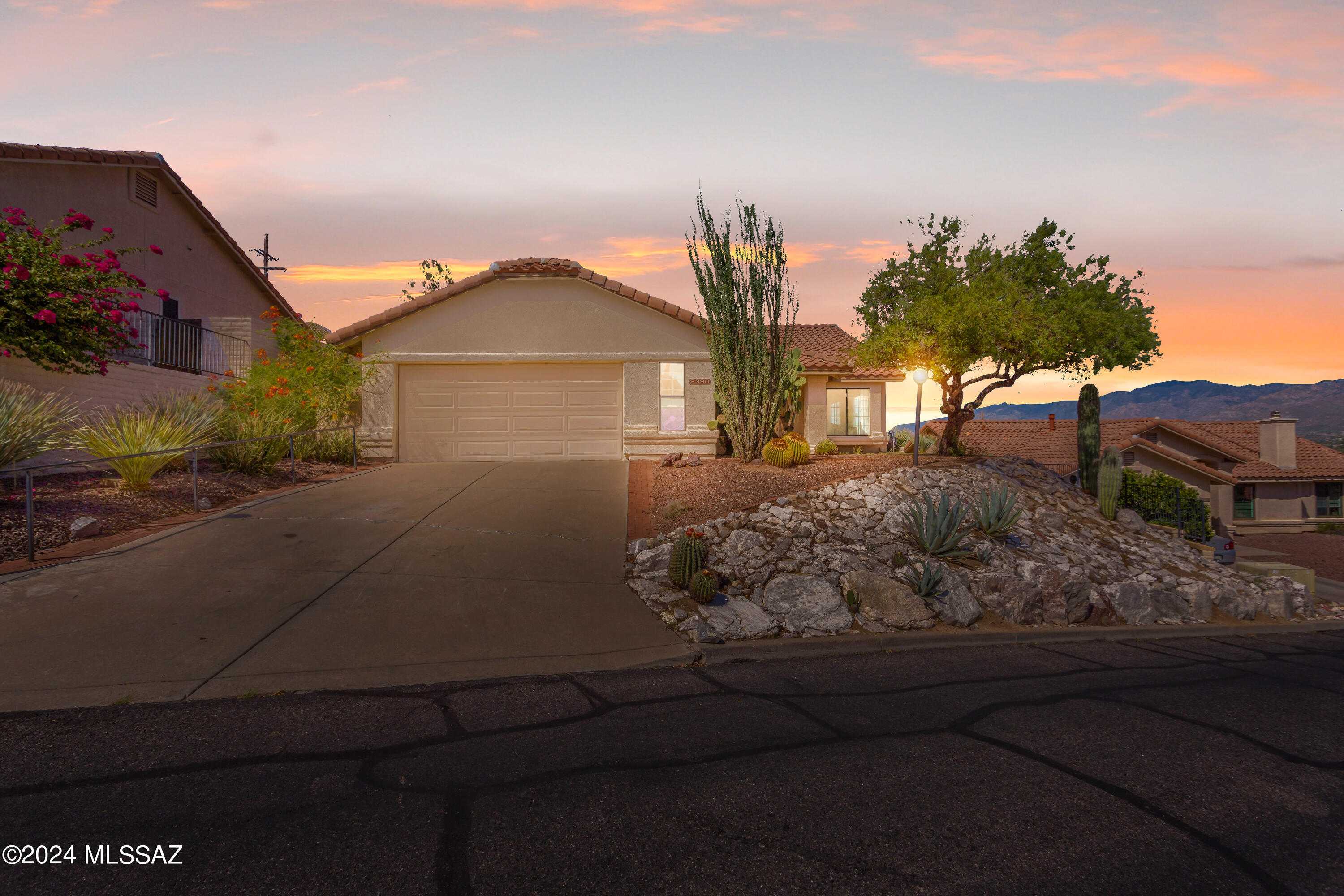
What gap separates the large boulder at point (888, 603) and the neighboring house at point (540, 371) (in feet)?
32.3

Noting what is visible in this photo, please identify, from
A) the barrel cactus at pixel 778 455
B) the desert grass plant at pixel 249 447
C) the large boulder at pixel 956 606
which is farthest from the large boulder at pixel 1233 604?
the desert grass plant at pixel 249 447

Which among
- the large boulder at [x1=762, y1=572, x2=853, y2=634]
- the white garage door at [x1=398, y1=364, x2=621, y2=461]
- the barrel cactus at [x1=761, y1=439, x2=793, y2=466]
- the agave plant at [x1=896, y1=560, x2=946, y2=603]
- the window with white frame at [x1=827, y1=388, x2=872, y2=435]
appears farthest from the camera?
the window with white frame at [x1=827, y1=388, x2=872, y2=435]

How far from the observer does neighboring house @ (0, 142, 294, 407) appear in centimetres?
1541

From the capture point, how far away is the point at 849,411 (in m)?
24.6

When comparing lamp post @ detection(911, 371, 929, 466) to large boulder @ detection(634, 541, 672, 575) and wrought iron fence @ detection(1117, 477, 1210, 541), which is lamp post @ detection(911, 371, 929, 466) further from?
wrought iron fence @ detection(1117, 477, 1210, 541)

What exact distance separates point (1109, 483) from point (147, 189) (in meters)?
26.5

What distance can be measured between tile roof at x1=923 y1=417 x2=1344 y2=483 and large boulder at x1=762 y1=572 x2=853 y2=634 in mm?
26054

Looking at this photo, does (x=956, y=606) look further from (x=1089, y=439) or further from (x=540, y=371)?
(x=540, y=371)

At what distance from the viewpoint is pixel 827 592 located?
853 centimetres

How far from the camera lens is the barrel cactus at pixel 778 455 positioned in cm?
1410

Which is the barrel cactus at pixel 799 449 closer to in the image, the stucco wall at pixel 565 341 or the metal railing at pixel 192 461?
the stucco wall at pixel 565 341

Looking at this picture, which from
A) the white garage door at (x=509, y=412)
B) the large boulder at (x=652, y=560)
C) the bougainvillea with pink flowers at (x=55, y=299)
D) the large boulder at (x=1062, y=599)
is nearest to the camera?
the large boulder at (x=652, y=560)

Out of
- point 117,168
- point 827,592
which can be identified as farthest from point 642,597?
point 117,168

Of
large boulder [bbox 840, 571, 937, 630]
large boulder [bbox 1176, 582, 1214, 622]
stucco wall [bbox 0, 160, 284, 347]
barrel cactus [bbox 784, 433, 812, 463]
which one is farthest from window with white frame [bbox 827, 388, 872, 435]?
stucco wall [bbox 0, 160, 284, 347]
